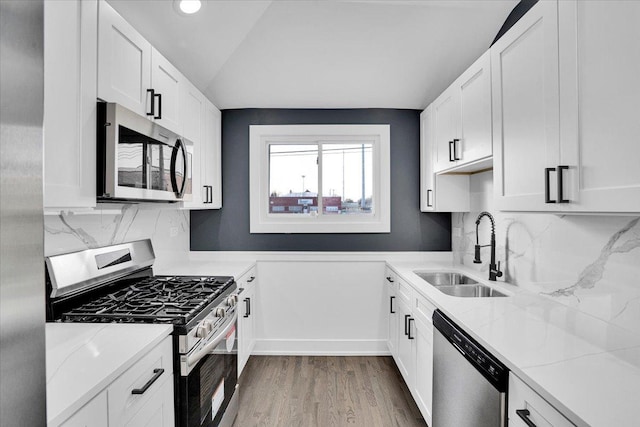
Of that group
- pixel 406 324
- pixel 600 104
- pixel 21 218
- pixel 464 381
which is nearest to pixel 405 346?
pixel 406 324

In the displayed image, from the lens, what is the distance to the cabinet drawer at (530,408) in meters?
0.97

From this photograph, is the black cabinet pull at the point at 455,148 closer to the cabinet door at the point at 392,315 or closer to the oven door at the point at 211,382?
the cabinet door at the point at 392,315

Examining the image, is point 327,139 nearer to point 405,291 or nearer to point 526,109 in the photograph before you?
point 405,291

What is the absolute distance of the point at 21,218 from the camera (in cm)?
32

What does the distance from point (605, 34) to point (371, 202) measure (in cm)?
248

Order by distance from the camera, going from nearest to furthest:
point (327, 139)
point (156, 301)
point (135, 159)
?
1. point (135, 159)
2. point (156, 301)
3. point (327, 139)

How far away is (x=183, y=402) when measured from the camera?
4.96 ft

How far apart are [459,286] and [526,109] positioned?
137 cm

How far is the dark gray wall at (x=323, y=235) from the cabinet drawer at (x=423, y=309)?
1.14 metres

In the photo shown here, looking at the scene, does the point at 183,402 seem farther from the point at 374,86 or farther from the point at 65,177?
the point at 374,86

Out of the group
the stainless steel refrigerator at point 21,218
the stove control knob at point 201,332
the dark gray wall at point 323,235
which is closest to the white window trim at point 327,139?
the dark gray wall at point 323,235

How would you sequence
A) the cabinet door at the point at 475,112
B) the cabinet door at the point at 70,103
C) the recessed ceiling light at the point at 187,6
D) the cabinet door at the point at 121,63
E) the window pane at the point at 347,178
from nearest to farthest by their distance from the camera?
1. the cabinet door at the point at 70,103
2. the cabinet door at the point at 121,63
3. the cabinet door at the point at 475,112
4. the recessed ceiling light at the point at 187,6
5. the window pane at the point at 347,178

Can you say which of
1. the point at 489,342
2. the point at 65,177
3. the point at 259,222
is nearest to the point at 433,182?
the point at 259,222

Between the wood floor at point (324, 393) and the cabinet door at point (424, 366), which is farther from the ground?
the cabinet door at point (424, 366)
